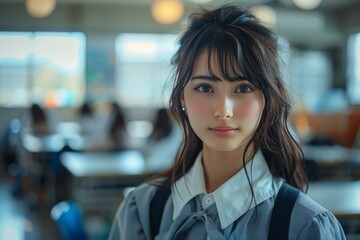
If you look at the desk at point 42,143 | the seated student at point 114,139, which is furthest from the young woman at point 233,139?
the desk at point 42,143

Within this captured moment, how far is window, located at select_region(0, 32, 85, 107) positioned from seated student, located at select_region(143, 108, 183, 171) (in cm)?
551

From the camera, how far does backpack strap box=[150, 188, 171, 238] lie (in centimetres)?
111

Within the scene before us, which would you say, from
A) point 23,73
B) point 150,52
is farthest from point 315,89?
point 23,73

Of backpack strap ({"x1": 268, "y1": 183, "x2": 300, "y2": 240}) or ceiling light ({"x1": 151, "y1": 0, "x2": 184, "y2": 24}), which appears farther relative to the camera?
ceiling light ({"x1": 151, "y1": 0, "x2": 184, "y2": 24})

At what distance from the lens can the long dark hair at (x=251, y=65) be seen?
0.98 meters

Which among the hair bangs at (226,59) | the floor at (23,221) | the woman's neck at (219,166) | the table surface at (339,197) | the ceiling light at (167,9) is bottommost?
the floor at (23,221)

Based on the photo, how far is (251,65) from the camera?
0.98 m

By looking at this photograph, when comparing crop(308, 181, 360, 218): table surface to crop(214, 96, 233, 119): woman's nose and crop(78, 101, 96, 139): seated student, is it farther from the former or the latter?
crop(78, 101, 96, 139): seated student

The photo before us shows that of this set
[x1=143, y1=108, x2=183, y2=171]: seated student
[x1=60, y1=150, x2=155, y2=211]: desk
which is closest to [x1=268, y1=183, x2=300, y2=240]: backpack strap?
[x1=60, y1=150, x2=155, y2=211]: desk

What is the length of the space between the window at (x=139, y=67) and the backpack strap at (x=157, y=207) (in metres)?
8.29

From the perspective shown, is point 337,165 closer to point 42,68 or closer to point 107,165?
point 107,165

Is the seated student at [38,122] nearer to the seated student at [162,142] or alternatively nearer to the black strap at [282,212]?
the seated student at [162,142]

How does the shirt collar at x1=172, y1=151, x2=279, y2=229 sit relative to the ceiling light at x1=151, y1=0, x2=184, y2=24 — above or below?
below

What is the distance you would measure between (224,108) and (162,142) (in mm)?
3024
